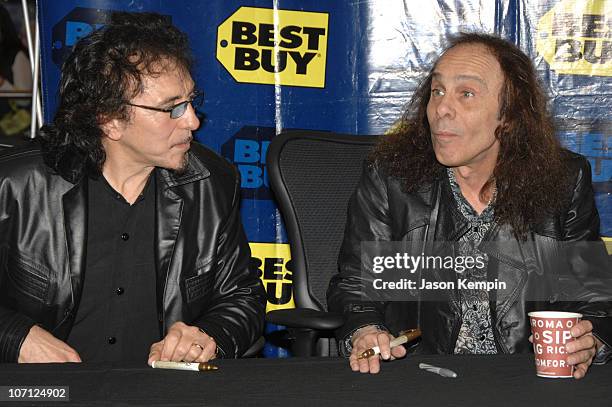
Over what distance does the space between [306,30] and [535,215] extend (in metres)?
1.66

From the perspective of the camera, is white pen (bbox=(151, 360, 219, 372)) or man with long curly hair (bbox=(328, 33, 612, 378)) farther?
man with long curly hair (bbox=(328, 33, 612, 378))

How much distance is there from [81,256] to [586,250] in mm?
1523

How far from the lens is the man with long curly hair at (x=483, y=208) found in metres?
2.70

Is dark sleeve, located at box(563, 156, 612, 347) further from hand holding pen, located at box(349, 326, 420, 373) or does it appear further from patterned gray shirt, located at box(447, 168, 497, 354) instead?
hand holding pen, located at box(349, 326, 420, 373)

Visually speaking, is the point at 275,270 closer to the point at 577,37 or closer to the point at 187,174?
the point at 187,174

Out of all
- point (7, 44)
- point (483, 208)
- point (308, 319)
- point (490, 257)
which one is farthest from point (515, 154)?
point (7, 44)

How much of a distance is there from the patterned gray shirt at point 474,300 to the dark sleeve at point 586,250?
0.26 m

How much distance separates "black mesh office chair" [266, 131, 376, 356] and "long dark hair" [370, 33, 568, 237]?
0.20 metres

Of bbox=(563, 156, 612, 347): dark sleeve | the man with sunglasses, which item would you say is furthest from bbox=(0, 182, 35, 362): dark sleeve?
bbox=(563, 156, 612, 347): dark sleeve

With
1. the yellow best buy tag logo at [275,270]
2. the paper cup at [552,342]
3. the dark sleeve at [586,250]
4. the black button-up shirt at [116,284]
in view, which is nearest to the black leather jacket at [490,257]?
the dark sleeve at [586,250]

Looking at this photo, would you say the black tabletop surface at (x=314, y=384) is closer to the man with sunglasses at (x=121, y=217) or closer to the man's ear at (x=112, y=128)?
the man with sunglasses at (x=121, y=217)

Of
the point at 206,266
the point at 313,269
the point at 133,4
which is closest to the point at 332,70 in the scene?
the point at 133,4

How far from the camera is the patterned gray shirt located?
2.70 metres

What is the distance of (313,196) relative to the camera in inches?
119
